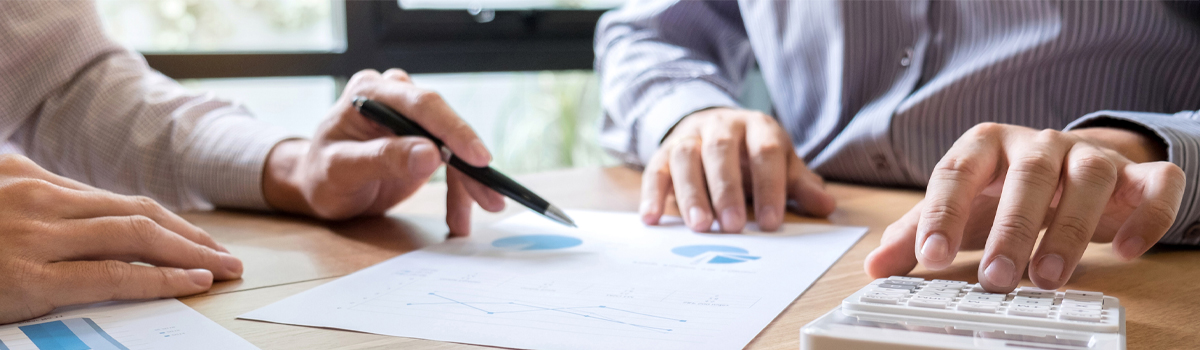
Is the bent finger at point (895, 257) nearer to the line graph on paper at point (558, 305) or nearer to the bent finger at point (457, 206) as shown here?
the line graph on paper at point (558, 305)

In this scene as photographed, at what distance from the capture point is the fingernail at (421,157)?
2.17 ft

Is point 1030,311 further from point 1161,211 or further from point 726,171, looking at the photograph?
point 726,171

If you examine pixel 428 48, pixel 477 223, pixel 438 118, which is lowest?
pixel 428 48

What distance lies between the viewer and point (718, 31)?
121 centimetres

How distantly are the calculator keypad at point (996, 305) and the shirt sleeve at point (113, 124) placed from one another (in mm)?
628

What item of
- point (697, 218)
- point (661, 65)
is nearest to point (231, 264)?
point (697, 218)

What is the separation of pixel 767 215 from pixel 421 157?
0.30m

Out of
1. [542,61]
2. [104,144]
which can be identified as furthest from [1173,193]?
[542,61]

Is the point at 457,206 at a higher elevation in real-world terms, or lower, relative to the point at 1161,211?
lower

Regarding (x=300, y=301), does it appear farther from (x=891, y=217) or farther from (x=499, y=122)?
(x=499, y=122)

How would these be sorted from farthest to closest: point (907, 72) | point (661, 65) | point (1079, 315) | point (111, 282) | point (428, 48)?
point (428, 48), point (661, 65), point (907, 72), point (111, 282), point (1079, 315)

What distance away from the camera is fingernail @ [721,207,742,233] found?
2.20 feet

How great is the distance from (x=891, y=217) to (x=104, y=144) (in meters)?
0.80

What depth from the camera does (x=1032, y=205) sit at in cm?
44
